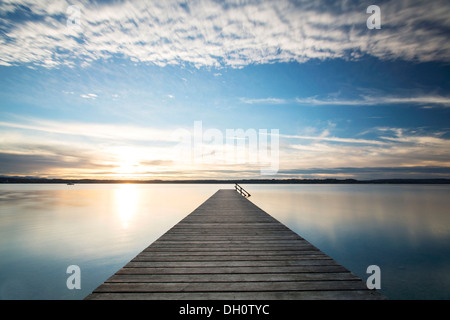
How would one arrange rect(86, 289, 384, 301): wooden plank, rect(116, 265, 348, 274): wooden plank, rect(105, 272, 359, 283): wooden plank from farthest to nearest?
rect(116, 265, 348, 274): wooden plank, rect(105, 272, 359, 283): wooden plank, rect(86, 289, 384, 301): wooden plank

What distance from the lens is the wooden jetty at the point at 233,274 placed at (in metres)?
2.85

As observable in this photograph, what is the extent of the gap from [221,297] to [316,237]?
35.2 feet

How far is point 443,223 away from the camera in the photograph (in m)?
15.1

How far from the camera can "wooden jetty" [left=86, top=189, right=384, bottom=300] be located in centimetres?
285

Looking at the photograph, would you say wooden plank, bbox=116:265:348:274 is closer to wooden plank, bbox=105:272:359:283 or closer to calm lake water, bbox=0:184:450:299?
wooden plank, bbox=105:272:359:283

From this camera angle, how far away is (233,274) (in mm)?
3434
